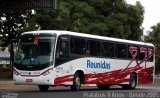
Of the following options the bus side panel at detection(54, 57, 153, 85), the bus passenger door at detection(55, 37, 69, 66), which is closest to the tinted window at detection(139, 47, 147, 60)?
the bus side panel at detection(54, 57, 153, 85)

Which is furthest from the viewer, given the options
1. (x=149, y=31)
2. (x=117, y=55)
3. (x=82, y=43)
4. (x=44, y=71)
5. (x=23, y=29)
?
(x=149, y=31)

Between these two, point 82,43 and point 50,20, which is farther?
point 50,20

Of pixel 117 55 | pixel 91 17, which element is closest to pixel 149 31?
pixel 91 17

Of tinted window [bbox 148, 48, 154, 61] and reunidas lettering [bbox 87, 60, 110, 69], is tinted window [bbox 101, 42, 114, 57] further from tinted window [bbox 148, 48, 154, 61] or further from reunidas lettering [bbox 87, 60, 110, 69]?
tinted window [bbox 148, 48, 154, 61]

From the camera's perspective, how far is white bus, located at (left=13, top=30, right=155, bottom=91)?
2595 cm

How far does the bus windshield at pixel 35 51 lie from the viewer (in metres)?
26.0

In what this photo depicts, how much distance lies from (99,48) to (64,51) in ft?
12.9

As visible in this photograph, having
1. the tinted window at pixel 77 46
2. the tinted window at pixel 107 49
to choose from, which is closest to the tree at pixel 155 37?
the tinted window at pixel 107 49

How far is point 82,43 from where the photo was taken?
93.1 ft

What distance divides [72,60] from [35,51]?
212 centimetres

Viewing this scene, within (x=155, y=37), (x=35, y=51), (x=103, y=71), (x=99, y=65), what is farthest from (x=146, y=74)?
(x=155, y=37)

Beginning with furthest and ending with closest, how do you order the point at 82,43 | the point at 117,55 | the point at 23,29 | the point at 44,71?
the point at 23,29, the point at 117,55, the point at 82,43, the point at 44,71

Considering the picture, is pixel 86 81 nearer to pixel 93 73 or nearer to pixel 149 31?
pixel 93 73

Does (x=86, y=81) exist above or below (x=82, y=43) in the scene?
below
